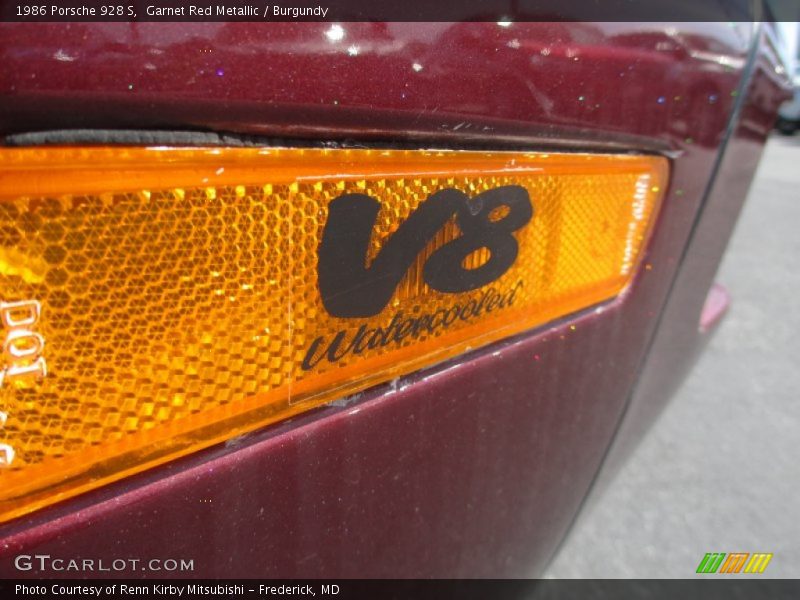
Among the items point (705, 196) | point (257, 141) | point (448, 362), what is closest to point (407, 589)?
point (448, 362)

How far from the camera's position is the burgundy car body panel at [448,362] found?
1.79 ft

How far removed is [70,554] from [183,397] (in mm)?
156

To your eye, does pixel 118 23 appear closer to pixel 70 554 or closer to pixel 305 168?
pixel 305 168

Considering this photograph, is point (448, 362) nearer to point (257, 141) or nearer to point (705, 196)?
point (257, 141)

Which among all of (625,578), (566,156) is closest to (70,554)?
(566,156)

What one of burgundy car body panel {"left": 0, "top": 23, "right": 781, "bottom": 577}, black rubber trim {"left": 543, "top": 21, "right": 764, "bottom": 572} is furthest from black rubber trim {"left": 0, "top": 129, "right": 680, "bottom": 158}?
black rubber trim {"left": 543, "top": 21, "right": 764, "bottom": 572}

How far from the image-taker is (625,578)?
71.1 inches

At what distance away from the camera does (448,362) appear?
2.77 ft

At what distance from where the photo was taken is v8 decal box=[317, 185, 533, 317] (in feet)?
2.20

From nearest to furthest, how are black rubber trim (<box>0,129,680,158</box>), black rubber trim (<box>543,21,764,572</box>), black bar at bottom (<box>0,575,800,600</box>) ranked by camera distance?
black rubber trim (<box>0,129,680,158</box>), black bar at bottom (<box>0,575,800,600</box>), black rubber trim (<box>543,21,764,572</box>)

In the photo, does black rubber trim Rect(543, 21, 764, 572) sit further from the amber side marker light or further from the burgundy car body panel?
the amber side marker light

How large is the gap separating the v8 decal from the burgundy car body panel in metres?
0.06

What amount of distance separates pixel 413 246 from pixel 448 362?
176 mm

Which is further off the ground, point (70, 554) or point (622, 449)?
point (70, 554)
